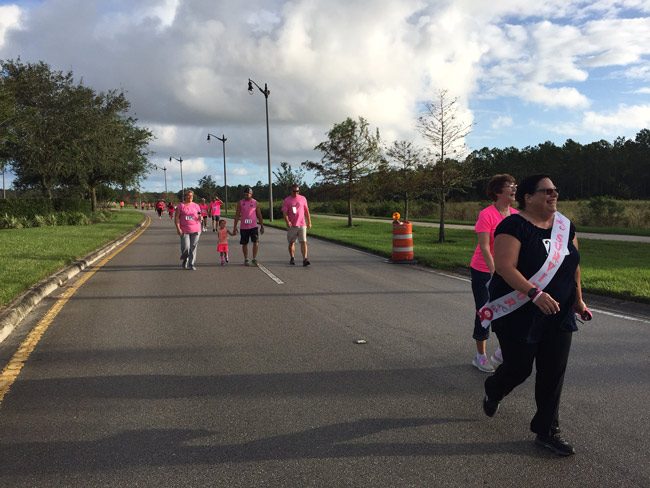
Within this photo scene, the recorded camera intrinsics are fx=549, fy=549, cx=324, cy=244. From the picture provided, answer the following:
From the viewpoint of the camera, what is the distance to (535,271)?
3.32m

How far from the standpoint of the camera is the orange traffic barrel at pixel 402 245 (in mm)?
13945

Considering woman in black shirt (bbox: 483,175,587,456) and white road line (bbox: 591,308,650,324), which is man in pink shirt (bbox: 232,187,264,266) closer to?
white road line (bbox: 591,308,650,324)

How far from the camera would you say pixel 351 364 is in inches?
205

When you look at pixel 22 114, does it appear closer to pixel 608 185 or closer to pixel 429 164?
pixel 429 164

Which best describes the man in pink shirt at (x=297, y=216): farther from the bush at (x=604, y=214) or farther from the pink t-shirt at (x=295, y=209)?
the bush at (x=604, y=214)

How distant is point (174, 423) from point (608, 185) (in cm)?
10525

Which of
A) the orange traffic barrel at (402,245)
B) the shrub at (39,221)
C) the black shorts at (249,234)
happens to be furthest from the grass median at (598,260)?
the shrub at (39,221)

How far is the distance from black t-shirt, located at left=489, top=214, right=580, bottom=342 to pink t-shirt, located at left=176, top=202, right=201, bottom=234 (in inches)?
405

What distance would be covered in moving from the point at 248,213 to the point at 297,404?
32.2 ft

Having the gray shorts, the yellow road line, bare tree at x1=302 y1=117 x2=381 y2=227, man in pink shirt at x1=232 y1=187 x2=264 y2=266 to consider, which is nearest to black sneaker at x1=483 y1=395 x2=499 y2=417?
the yellow road line

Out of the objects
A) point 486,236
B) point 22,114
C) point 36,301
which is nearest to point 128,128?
point 22,114

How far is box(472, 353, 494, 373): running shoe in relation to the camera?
16.4 feet

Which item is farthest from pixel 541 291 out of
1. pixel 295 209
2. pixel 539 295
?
pixel 295 209

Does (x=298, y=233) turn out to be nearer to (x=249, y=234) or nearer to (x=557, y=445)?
(x=249, y=234)
